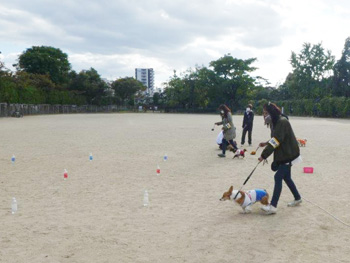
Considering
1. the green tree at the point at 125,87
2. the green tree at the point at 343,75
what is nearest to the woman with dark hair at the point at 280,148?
the green tree at the point at 343,75

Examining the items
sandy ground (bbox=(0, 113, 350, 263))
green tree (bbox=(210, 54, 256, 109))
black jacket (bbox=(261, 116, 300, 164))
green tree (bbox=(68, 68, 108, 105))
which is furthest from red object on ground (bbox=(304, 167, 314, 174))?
green tree (bbox=(68, 68, 108, 105))

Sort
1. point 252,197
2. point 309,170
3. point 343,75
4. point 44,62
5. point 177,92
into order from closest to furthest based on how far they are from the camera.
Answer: point 252,197, point 309,170, point 343,75, point 44,62, point 177,92

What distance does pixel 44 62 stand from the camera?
269 feet

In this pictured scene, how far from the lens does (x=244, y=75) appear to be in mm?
82375

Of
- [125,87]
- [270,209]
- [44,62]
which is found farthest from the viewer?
[125,87]

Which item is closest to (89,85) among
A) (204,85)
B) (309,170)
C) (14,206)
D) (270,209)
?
(204,85)

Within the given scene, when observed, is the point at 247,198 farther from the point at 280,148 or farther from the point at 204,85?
the point at 204,85

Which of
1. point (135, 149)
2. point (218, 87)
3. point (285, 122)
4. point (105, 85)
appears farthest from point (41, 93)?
point (285, 122)

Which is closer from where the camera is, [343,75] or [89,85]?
[343,75]

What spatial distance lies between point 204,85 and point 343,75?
31287 millimetres

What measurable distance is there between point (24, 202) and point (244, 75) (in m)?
79.2

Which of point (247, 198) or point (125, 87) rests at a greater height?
point (125, 87)

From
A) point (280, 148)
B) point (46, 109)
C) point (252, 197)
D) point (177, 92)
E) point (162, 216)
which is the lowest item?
point (162, 216)

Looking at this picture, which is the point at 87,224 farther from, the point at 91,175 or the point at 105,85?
the point at 105,85
